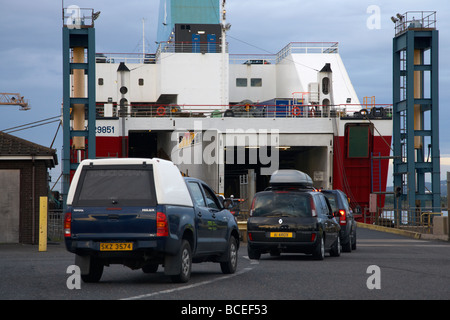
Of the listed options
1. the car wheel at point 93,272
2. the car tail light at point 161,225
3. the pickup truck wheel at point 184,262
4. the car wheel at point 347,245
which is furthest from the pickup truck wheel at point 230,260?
the car wheel at point 347,245

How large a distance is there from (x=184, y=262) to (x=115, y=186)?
1.56m

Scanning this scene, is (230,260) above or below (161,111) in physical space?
below

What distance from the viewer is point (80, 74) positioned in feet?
124

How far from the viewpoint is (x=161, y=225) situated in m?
11.4

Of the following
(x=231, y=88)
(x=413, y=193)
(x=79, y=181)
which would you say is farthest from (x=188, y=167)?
(x=79, y=181)

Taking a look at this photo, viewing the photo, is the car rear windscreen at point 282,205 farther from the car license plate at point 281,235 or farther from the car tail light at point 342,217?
the car tail light at point 342,217

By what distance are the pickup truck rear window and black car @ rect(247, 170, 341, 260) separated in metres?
6.37

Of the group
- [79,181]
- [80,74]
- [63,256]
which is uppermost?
[80,74]

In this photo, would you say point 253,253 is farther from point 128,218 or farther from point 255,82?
point 255,82

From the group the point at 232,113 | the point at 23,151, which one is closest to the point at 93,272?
the point at 23,151

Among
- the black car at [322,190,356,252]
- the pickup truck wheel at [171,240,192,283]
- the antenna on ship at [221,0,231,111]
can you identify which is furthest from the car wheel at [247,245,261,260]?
the antenna on ship at [221,0,231,111]

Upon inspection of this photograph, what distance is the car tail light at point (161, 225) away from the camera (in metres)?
11.4

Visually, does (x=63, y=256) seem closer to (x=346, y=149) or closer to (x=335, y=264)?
(x=335, y=264)
